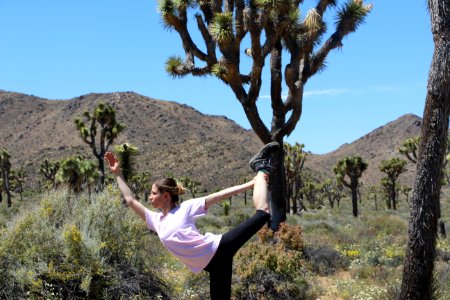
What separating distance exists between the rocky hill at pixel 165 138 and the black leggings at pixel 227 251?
74959 mm

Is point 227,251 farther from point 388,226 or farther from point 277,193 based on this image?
point 388,226

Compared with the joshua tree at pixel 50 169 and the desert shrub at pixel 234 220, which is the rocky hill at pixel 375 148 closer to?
the joshua tree at pixel 50 169

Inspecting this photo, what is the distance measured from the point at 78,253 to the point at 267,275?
3014 mm

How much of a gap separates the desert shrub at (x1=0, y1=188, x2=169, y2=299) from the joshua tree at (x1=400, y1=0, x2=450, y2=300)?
3.13m

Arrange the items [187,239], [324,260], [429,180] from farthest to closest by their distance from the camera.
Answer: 1. [324,260]
2. [429,180]
3. [187,239]

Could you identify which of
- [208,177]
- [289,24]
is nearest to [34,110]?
[208,177]

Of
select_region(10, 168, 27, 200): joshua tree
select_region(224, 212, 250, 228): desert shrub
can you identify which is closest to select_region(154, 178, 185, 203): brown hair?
select_region(224, 212, 250, 228): desert shrub

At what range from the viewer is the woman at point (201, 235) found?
4156 mm

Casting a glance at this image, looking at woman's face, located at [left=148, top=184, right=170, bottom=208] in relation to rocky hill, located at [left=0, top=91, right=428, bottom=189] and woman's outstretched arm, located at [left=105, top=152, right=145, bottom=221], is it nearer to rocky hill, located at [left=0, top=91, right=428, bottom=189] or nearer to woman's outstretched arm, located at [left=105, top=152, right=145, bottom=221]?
woman's outstretched arm, located at [left=105, top=152, right=145, bottom=221]

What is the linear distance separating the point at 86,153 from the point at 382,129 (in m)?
68.6

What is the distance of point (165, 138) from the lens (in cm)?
10488

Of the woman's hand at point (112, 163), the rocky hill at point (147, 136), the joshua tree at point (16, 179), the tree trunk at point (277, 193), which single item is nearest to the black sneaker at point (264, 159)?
the woman's hand at point (112, 163)

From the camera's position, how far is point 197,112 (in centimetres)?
13025

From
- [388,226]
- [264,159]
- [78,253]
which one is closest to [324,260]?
[78,253]
